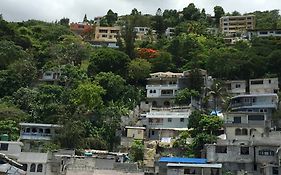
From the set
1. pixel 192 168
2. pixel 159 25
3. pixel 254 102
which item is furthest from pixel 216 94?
pixel 159 25

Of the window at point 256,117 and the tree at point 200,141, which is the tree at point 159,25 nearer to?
the window at point 256,117

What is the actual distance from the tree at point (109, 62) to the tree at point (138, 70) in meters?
1.26

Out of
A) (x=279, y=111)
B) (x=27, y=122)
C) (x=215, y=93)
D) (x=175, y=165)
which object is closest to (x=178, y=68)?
(x=215, y=93)

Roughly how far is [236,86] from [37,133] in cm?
2339

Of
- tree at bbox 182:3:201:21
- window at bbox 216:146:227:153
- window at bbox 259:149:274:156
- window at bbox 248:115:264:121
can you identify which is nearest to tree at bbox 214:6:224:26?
tree at bbox 182:3:201:21

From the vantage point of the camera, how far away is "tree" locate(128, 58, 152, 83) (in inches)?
2165

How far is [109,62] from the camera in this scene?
55.9 m

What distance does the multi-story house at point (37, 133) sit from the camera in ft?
135

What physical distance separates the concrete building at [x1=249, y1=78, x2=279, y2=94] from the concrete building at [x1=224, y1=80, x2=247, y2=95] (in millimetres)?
835

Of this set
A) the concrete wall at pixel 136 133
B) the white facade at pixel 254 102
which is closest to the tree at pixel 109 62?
the concrete wall at pixel 136 133

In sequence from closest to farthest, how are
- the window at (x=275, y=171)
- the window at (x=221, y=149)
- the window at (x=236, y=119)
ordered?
the window at (x=275, y=171)
the window at (x=221, y=149)
the window at (x=236, y=119)

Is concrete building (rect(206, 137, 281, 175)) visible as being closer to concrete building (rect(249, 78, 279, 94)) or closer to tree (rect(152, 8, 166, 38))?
concrete building (rect(249, 78, 279, 94))

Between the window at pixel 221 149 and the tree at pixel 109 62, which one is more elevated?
the tree at pixel 109 62

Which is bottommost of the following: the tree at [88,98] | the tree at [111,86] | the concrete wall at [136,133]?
the concrete wall at [136,133]
